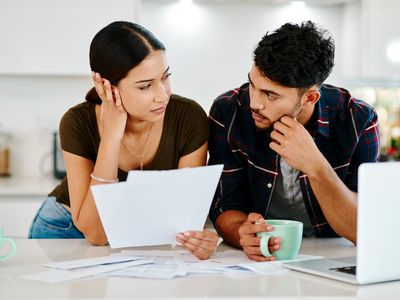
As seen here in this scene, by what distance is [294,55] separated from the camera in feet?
5.91

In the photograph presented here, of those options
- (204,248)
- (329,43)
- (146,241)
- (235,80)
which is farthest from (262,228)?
(235,80)

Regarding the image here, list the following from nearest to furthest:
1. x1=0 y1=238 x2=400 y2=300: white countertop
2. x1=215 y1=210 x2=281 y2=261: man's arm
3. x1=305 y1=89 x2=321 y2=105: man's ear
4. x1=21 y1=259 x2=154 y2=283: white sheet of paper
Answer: x1=0 y1=238 x2=400 y2=300: white countertop, x1=21 y1=259 x2=154 y2=283: white sheet of paper, x1=215 y1=210 x2=281 y2=261: man's arm, x1=305 y1=89 x2=321 y2=105: man's ear

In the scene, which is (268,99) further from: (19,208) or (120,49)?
(19,208)

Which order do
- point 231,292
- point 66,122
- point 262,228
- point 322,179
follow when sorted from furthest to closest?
point 66,122, point 322,179, point 262,228, point 231,292

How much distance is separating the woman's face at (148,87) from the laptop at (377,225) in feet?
2.35

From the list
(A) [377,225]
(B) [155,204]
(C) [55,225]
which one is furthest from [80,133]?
(A) [377,225]

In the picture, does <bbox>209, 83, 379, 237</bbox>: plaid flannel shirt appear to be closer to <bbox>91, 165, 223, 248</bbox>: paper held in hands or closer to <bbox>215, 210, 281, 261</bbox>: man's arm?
<bbox>215, 210, 281, 261</bbox>: man's arm

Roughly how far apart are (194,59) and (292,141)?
212cm

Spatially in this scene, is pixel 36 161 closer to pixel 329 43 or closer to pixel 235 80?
pixel 235 80

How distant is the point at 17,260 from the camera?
5.05ft

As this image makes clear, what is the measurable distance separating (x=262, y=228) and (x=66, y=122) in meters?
0.68

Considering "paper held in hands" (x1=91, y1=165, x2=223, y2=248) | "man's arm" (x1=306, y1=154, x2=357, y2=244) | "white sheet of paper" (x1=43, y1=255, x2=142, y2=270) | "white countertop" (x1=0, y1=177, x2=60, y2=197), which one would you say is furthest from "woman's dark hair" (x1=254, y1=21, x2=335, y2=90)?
"white countertop" (x1=0, y1=177, x2=60, y2=197)

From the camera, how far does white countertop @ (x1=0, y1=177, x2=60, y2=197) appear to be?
10.9ft

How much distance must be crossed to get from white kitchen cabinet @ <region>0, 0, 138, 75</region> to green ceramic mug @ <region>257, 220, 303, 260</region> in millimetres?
2202
